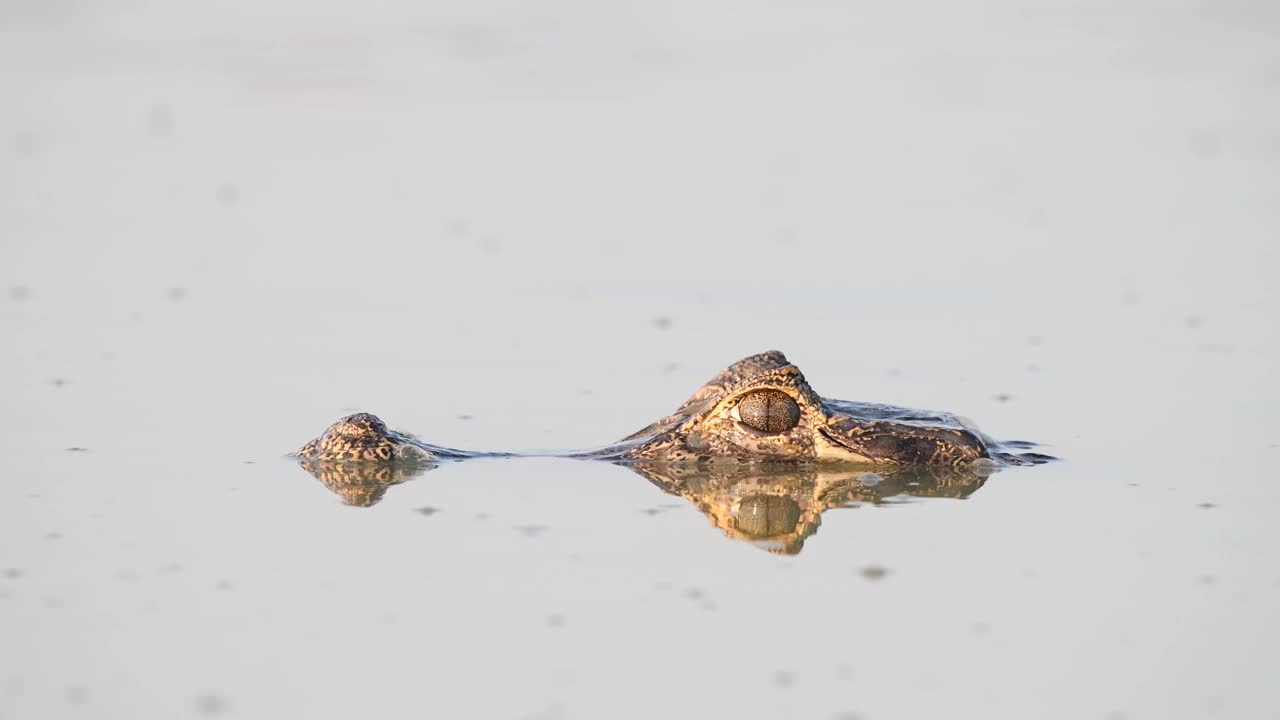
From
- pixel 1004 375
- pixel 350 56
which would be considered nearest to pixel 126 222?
pixel 1004 375

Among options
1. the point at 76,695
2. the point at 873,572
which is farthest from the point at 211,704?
the point at 873,572

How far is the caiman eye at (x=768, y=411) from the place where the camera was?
Result: 1002cm

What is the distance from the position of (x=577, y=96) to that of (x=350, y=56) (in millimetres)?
4326

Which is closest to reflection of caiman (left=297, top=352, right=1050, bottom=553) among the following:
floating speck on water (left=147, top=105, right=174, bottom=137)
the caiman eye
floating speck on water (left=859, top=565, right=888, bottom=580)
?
the caiman eye

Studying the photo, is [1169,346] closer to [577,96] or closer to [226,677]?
[226,677]

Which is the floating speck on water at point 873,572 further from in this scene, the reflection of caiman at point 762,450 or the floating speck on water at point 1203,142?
the floating speck on water at point 1203,142

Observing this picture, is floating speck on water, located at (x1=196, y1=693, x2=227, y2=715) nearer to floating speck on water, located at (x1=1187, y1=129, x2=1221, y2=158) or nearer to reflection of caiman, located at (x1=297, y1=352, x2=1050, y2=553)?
reflection of caiman, located at (x1=297, y1=352, x2=1050, y2=553)

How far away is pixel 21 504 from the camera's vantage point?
931 centimetres

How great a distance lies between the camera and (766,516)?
928 centimetres

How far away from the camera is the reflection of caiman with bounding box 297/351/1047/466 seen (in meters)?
9.96

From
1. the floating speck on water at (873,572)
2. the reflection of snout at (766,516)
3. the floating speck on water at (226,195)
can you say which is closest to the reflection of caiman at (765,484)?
the reflection of snout at (766,516)

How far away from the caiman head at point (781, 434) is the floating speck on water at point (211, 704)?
143 inches

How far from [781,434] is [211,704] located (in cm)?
402

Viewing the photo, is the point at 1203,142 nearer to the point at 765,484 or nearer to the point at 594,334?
the point at 594,334
